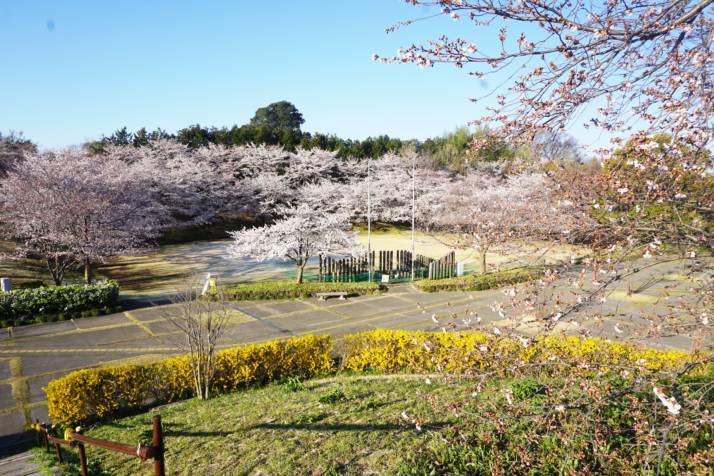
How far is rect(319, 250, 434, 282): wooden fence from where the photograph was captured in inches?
881

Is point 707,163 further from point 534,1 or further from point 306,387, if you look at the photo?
point 306,387

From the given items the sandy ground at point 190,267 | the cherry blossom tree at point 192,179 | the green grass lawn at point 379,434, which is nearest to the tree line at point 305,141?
the cherry blossom tree at point 192,179

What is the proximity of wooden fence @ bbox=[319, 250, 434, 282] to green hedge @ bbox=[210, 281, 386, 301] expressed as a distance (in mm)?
2272

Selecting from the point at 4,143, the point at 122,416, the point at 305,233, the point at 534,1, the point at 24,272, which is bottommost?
the point at 122,416

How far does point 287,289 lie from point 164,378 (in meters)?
9.27

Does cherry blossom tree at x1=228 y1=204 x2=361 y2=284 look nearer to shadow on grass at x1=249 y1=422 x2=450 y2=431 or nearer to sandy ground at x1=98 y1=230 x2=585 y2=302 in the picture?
sandy ground at x1=98 y1=230 x2=585 y2=302

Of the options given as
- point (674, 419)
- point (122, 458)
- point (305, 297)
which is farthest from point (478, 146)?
point (305, 297)

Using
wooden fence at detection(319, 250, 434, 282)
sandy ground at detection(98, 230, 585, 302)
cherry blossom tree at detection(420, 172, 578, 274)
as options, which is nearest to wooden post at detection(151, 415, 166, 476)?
cherry blossom tree at detection(420, 172, 578, 274)

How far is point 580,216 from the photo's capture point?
4785 millimetres

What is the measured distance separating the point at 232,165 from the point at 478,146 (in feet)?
127

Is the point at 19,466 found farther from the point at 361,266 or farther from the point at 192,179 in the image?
the point at 192,179

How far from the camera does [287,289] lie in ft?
62.2

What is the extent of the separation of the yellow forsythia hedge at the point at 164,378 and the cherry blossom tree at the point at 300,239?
9.23 metres

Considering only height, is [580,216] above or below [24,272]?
above
